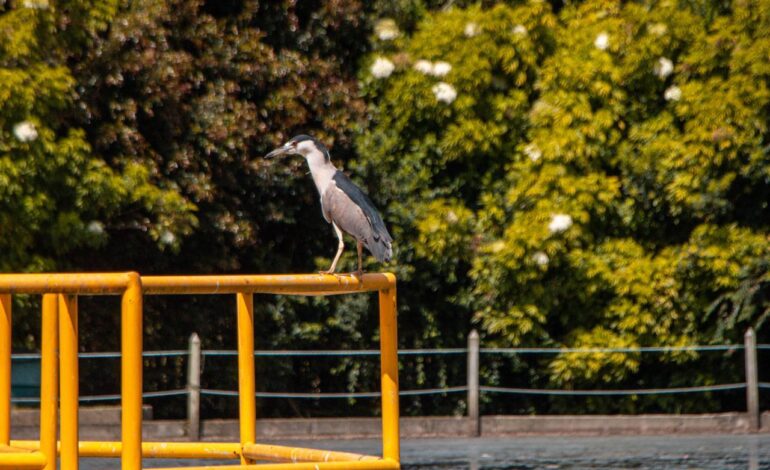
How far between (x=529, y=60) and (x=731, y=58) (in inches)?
92.2

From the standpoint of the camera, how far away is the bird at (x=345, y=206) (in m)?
7.64

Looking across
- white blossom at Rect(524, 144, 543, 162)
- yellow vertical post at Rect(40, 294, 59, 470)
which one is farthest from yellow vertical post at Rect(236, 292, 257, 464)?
white blossom at Rect(524, 144, 543, 162)

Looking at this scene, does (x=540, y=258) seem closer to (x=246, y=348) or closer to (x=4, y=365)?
(x=246, y=348)

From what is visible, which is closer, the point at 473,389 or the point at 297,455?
the point at 297,455

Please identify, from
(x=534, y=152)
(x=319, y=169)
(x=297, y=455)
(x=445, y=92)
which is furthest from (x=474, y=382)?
(x=297, y=455)

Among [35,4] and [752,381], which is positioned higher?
[35,4]

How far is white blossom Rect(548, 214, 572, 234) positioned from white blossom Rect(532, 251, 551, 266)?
29 cm

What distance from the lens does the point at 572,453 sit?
14.9 meters

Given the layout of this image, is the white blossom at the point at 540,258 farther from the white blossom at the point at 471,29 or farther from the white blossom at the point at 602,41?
the white blossom at the point at 471,29

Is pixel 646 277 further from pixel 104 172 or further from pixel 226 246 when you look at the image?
pixel 104 172

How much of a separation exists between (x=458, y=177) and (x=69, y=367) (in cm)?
1456

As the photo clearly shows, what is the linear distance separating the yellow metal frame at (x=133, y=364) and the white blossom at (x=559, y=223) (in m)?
11.7

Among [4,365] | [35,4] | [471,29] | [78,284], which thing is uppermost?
[471,29]

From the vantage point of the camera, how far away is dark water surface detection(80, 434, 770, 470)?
13586mm
